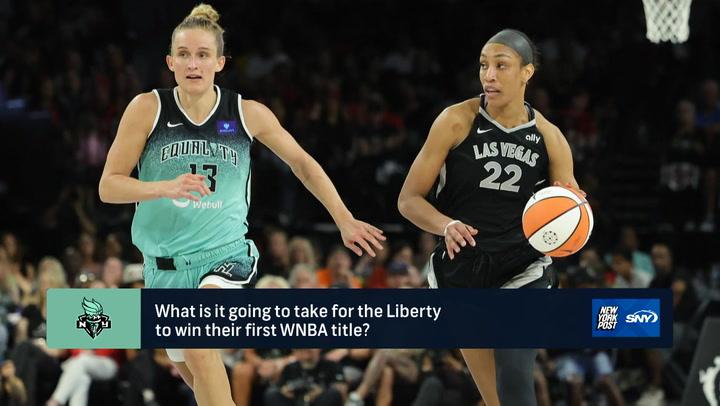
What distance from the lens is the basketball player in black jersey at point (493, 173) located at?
7195 millimetres

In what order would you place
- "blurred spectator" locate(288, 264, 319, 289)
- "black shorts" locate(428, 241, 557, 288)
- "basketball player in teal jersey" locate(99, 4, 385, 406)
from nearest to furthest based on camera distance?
"basketball player in teal jersey" locate(99, 4, 385, 406)
"black shorts" locate(428, 241, 557, 288)
"blurred spectator" locate(288, 264, 319, 289)

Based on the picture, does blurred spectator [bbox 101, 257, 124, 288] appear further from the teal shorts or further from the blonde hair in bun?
the blonde hair in bun

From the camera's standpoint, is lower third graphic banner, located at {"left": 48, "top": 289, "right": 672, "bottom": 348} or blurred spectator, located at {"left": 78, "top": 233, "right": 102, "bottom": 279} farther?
blurred spectator, located at {"left": 78, "top": 233, "right": 102, "bottom": 279}

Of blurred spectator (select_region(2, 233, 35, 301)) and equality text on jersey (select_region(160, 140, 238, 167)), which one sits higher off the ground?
blurred spectator (select_region(2, 233, 35, 301))

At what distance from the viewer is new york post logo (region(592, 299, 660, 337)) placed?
24.3 ft

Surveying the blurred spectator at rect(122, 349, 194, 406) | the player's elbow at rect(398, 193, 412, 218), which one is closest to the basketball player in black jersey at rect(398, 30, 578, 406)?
the player's elbow at rect(398, 193, 412, 218)

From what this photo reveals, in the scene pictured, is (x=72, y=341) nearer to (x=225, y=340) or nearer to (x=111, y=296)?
(x=111, y=296)

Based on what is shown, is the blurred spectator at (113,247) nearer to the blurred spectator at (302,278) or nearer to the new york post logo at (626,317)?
the blurred spectator at (302,278)

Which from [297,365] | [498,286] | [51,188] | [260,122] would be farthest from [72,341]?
[51,188]

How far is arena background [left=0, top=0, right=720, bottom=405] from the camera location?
11.5 metres

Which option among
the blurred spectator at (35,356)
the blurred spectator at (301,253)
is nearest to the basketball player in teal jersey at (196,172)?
the blurred spectator at (35,356)

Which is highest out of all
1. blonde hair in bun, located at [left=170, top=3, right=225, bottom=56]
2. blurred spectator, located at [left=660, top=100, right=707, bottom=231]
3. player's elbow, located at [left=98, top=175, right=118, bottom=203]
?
blurred spectator, located at [left=660, top=100, right=707, bottom=231]

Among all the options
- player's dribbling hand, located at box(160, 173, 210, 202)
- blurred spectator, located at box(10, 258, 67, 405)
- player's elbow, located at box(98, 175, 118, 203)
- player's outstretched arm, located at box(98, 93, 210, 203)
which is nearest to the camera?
player's dribbling hand, located at box(160, 173, 210, 202)

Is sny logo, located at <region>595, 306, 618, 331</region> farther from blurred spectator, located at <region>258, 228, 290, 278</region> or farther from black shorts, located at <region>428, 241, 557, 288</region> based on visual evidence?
blurred spectator, located at <region>258, 228, 290, 278</region>
